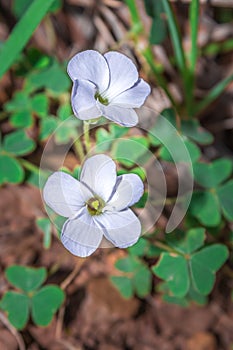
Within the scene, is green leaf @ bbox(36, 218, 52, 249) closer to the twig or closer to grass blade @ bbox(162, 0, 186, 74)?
the twig

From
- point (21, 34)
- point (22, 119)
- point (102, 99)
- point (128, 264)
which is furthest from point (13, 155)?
point (102, 99)

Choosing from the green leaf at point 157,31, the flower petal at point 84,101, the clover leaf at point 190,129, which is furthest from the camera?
the green leaf at point 157,31

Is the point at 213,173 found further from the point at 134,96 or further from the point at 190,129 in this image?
the point at 134,96

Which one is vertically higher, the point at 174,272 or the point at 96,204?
the point at 96,204

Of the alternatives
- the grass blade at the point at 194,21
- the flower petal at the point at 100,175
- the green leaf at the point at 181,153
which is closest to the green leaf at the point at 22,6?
the grass blade at the point at 194,21

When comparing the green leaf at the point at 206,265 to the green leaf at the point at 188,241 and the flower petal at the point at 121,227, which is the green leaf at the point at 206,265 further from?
the flower petal at the point at 121,227

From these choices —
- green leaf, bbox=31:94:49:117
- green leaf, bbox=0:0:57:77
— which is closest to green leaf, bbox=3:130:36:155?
green leaf, bbox=31:94:49:117

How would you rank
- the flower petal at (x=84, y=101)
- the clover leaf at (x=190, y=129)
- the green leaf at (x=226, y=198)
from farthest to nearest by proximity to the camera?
the clover leaf at (x=190, y=129), the green leaf at (x=226, y=198), the flower petal at (x=84, y=101)
